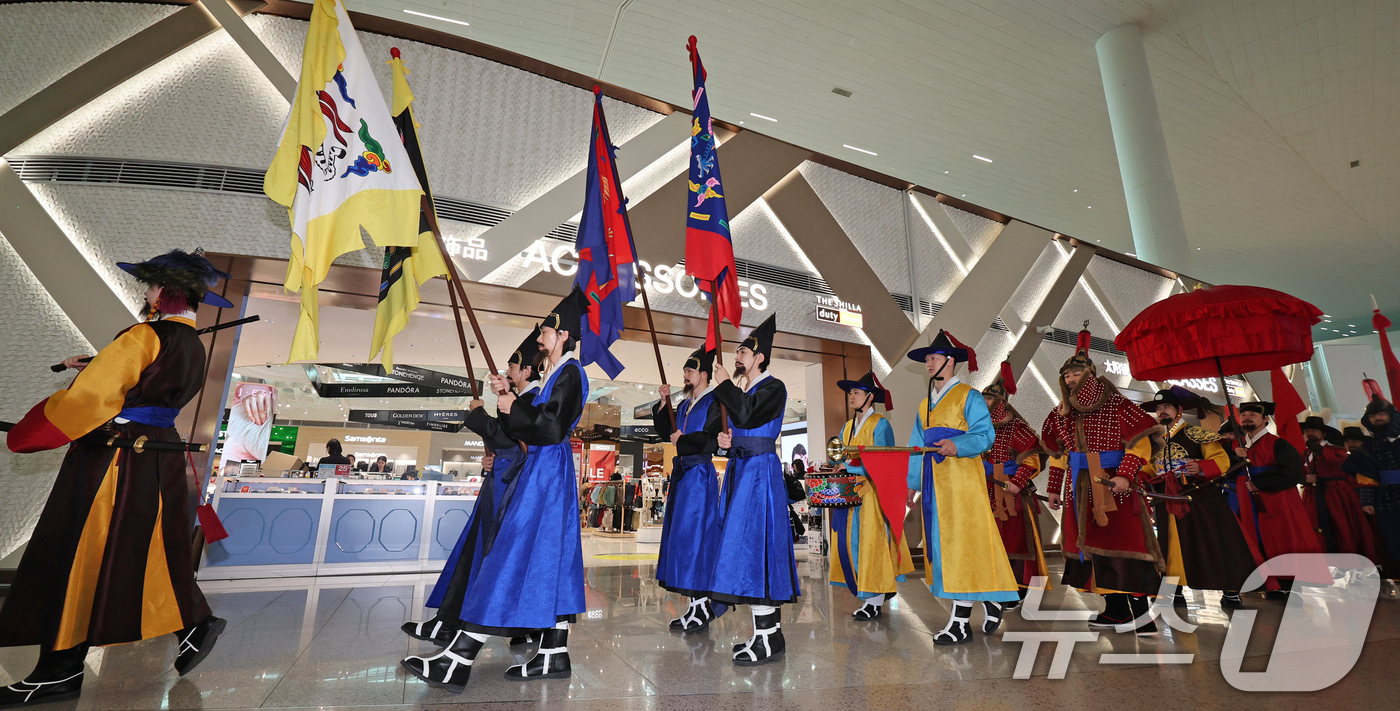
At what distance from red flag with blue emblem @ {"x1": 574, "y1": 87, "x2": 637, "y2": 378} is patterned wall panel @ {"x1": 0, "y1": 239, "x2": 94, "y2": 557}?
382 centimetres

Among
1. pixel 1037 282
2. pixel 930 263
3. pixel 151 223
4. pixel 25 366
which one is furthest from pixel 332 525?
pixel 1037 282

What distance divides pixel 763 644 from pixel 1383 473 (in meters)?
5.73

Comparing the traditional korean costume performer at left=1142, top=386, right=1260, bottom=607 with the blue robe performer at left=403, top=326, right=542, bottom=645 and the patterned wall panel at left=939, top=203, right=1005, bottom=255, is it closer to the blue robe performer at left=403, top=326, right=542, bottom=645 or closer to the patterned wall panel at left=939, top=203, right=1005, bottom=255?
the blue robe performer at left=403, top=326, right=542, bottom=645

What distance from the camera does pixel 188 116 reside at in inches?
202

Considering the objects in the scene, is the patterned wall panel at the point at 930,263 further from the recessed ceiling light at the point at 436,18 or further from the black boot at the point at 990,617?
the recessed ceiling light at the point at 436,18

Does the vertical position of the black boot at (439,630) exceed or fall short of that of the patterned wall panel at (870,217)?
it falls short

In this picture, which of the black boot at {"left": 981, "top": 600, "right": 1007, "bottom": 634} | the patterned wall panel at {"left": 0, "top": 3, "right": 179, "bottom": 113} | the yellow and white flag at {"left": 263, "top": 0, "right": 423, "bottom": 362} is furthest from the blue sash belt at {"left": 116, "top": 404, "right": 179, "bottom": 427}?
the patterned wall panel at {"left": 0, "top": 3, "right": 179, "bottom": 113}

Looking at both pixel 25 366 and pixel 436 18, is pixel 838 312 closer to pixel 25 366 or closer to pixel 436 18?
pixel 436 18

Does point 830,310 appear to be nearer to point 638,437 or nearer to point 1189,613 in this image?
point 1189,613

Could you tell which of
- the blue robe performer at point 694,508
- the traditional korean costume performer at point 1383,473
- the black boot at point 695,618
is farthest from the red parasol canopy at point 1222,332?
the black boot at point 695,618

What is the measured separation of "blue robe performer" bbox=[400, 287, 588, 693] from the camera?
2.10m

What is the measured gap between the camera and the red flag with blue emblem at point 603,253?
12.5 ft

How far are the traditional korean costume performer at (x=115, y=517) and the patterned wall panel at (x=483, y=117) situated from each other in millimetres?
3666

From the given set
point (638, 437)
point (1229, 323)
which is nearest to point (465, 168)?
point (1229, 323)
